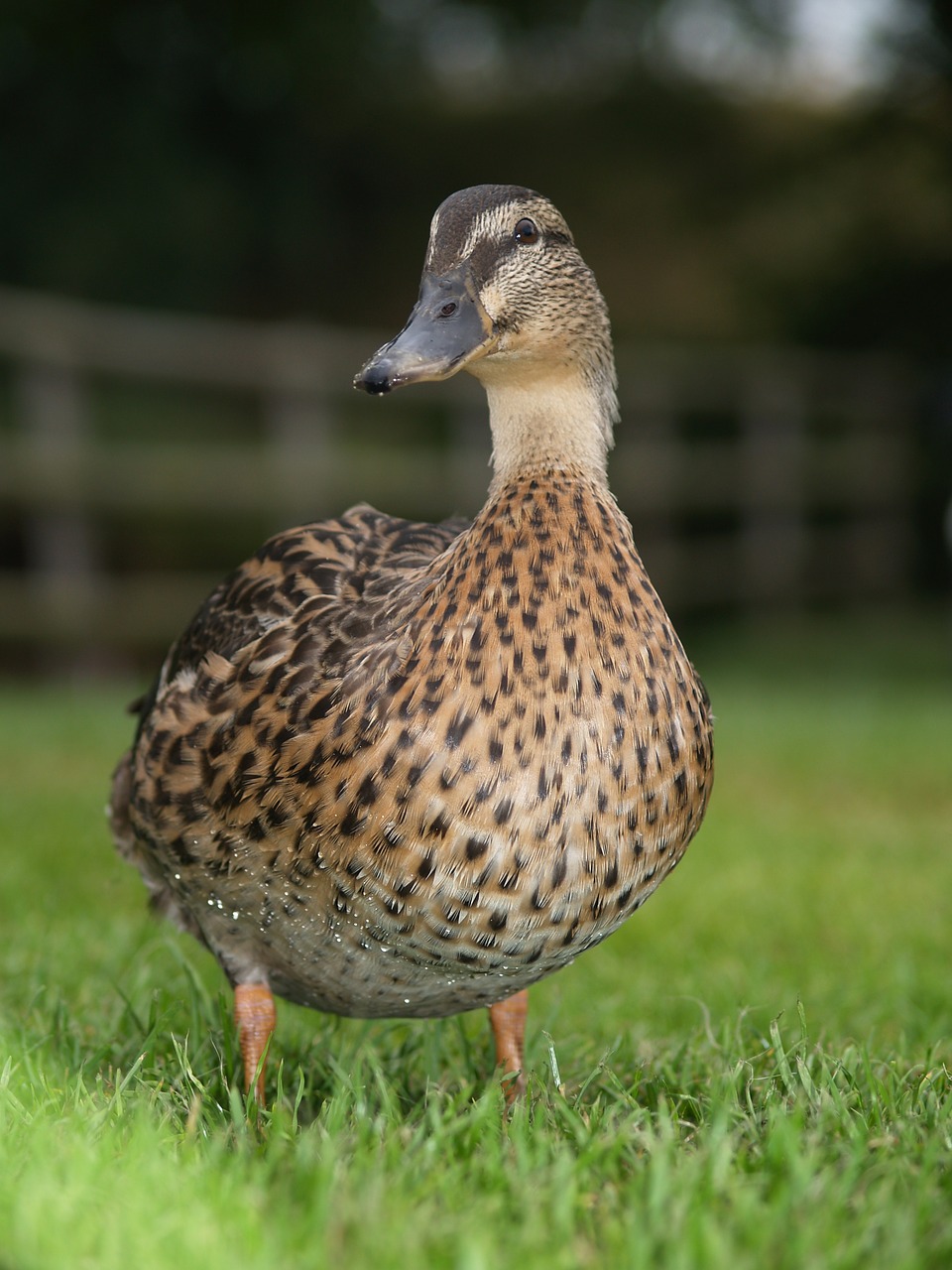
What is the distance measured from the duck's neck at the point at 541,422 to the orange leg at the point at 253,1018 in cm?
96

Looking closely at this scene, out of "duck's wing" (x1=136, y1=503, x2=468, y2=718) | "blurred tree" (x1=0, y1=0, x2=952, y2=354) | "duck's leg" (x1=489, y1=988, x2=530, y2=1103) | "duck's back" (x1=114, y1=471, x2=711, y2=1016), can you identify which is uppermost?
"blurred tree" (x1=0, y1=0, x2=952, y2=354)

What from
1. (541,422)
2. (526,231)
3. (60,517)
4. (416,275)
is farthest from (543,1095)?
(416,275)

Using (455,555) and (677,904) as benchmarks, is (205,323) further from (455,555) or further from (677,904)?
(455,555)

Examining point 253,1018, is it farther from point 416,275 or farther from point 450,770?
point 416,275

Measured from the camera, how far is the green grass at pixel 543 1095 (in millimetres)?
1692

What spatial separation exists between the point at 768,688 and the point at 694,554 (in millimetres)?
3350

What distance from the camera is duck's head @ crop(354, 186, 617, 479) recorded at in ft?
7.68

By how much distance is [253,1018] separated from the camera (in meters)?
2.61

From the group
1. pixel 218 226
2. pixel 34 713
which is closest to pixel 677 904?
pixel 34 713

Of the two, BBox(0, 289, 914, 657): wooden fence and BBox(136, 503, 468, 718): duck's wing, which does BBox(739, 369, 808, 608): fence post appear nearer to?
BBox(0, 289, 914, 657): wooden fence

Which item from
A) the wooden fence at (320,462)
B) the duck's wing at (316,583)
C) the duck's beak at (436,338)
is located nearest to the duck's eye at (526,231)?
the duck's beak at (436,338)

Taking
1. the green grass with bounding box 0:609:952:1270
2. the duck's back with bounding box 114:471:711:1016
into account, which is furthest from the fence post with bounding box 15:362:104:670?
the duck's back with bounding box 114:471:711:1016

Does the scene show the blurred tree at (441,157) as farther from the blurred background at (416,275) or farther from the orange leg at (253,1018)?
the orange leg at (253,1018)

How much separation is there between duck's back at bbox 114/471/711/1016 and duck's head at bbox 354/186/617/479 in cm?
15
